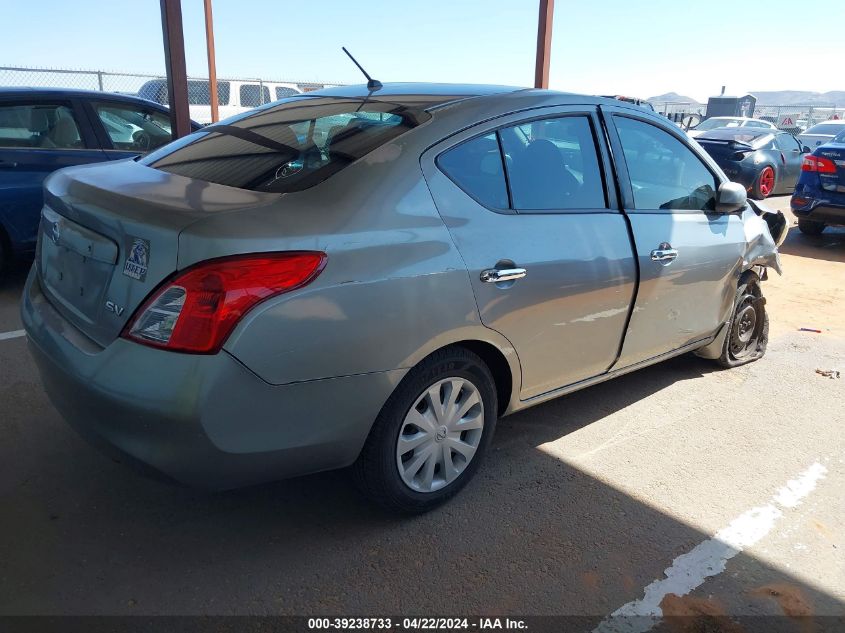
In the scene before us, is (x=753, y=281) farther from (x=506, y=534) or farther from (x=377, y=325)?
(x=377, y=325)

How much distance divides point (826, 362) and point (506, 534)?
10.8 ft

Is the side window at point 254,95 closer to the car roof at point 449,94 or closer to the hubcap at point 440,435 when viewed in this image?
the car roof at point 449,94

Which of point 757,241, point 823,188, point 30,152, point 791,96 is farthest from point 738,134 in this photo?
point 791,96

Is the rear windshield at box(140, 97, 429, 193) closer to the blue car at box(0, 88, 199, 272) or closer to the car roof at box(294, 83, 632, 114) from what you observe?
the car roof at box(294, 83, 632, 114)

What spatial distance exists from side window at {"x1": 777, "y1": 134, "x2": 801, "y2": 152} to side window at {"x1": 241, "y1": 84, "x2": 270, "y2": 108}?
11.1 metres

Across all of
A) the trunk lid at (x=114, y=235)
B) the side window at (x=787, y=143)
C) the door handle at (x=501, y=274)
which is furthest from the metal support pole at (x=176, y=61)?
the side window at (x=787, y=143)

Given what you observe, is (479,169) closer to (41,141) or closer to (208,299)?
(208,299)

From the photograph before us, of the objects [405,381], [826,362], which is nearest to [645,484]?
[405,381]

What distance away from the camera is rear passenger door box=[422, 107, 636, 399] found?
268cm

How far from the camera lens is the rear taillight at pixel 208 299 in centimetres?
210

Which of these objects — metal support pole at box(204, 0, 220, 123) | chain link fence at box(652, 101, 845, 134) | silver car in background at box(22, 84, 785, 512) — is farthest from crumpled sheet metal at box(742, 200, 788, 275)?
chain link fence at box(652, 101, 845, 134)

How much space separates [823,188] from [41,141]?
28.1ft

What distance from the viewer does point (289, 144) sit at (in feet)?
9.19

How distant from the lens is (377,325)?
2.35 metres
